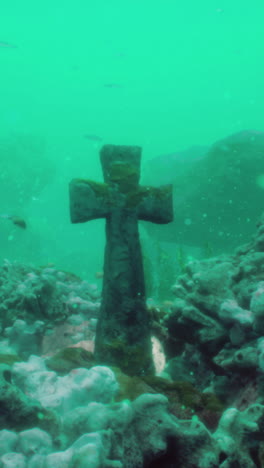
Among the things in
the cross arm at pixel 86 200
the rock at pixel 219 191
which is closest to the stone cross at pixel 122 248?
the cross arm at pixel 86 200

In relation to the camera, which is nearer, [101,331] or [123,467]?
[123,467]

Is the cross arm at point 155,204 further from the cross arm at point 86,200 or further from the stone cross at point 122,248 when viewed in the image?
the cross arm at point 86,200

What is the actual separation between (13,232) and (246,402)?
37623 millimetres

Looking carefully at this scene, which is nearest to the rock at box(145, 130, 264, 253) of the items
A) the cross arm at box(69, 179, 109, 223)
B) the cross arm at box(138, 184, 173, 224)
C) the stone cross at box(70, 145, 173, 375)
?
the cross arm at box(138, 184, 173, 224)

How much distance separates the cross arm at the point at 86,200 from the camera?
4.00 meters

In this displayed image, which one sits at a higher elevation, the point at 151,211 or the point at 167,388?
the point at 151,211

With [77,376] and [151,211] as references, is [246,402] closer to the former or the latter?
[77,376]

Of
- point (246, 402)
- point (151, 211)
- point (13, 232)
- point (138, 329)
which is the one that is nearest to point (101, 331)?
point (138, 329)

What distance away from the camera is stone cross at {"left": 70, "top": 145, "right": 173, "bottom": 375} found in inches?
150

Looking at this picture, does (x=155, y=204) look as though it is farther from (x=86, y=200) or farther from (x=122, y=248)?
(x=86, y=200)

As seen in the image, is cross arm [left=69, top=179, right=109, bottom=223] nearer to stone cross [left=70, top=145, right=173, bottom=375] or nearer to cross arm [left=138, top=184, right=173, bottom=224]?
stone cross [left=70, top=145, right=173, bottom=375]

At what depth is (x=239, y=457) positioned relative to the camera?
1850mm

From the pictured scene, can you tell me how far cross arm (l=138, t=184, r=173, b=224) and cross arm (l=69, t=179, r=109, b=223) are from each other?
1.58 feet

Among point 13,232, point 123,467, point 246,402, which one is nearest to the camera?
point 123,467
